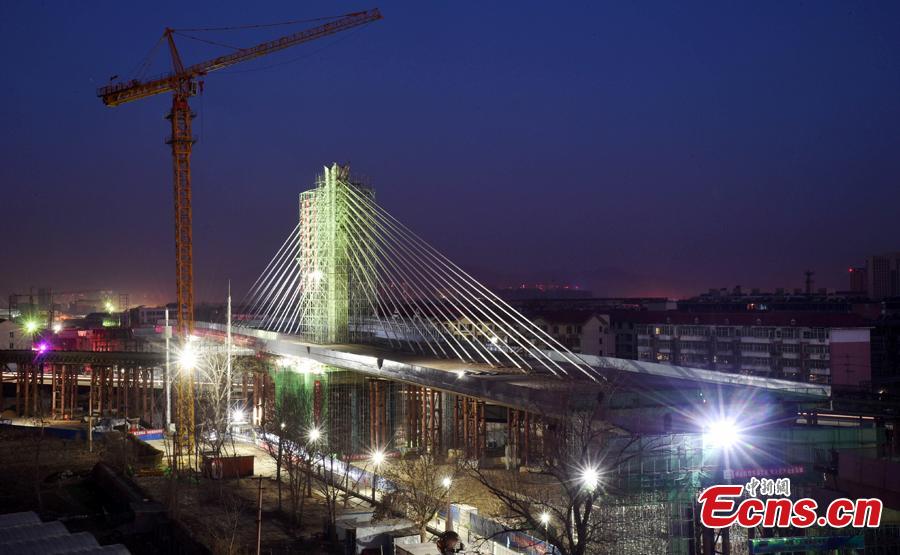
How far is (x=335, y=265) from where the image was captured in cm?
5038

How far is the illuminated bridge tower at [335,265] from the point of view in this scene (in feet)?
165

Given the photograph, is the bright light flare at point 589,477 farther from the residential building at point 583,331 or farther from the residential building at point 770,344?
the residential building at point 583,331

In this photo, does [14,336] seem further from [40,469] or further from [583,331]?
[40,469]

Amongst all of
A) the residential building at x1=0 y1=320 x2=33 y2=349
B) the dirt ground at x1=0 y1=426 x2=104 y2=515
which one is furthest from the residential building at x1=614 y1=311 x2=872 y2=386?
the residential building at x1=0 y1=320 x2=33 y2=349

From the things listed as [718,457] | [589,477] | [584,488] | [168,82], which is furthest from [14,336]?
[718,457]

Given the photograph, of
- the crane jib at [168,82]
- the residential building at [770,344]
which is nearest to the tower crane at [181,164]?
the crane jib at [168,82]

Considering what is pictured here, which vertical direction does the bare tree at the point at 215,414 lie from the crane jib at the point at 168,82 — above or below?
below

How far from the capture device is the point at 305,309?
177 ft

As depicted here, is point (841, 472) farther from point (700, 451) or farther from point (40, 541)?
point (40, 541)

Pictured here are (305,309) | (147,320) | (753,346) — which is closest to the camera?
(305,309)

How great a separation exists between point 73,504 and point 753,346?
184 feet

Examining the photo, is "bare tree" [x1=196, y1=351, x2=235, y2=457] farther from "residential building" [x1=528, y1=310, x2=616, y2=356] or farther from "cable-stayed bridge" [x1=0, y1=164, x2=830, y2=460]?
"residential building" [x1=528, y1=310, x2=616, y2=356]

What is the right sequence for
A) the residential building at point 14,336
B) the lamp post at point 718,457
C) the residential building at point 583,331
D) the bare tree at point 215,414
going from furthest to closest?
1. the residential building at point 583,331
2. the residential building at point 14,336
3. the bare tree at point 215,414
4. the lamp post at point 718,457

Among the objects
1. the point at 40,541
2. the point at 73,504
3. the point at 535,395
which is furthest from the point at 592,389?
the point at 73,504
